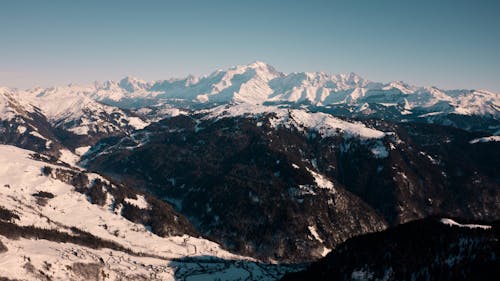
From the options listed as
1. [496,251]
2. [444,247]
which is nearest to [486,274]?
[496,251]

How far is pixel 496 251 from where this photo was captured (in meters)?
180

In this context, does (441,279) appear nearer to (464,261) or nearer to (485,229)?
(464,261)

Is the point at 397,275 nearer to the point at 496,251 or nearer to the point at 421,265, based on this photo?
the point at 421,265

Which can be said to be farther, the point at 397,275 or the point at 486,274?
the point at 397,275

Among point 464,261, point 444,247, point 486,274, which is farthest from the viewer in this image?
point 444,247

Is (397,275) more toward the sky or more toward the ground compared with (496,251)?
more toward the ground

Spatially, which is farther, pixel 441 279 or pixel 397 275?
pixel 397 275

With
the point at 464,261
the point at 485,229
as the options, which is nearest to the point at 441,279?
the point at 464,261

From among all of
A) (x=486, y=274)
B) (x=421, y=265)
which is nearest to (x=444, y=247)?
(x=421, y=265)

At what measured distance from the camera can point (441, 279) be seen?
599ft

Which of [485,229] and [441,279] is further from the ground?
[485,229]

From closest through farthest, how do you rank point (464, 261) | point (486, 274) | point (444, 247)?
point (486, 274) → point (464, 261) → point (444, 247)

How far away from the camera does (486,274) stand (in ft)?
566

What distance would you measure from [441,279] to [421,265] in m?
13.2
